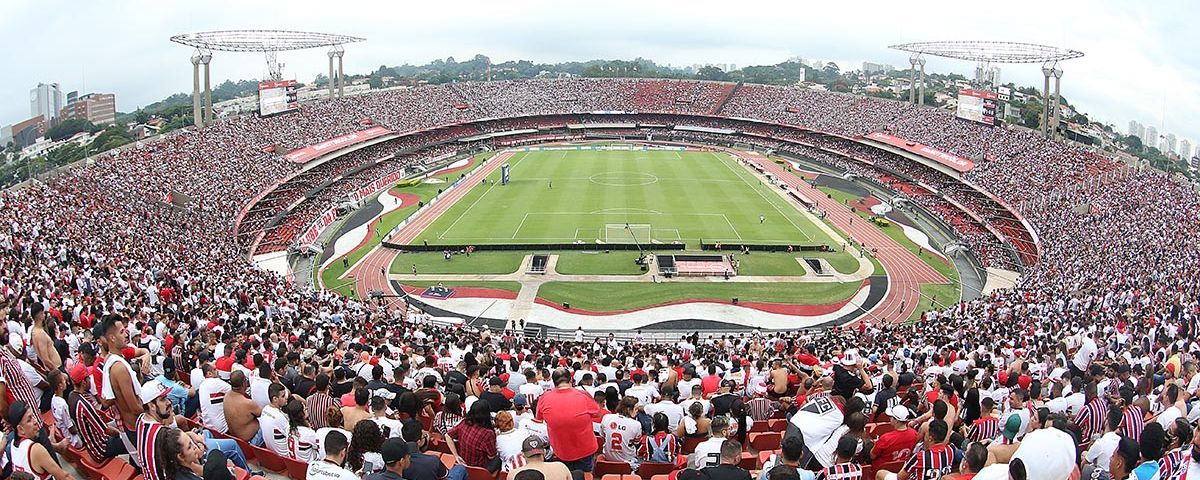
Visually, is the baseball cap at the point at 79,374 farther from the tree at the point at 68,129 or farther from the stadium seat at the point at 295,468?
the tree at the point at 68,129

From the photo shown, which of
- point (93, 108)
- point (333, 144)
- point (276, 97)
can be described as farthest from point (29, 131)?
point (333, 144)

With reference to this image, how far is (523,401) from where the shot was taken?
476 inches

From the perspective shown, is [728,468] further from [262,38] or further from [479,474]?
[262,38]

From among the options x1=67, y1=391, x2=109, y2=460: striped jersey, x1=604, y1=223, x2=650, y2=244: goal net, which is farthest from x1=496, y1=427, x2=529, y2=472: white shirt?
x1=604, y1=223, x2=650, y2=244: goal net

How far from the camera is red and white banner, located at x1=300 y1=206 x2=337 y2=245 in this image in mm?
47841

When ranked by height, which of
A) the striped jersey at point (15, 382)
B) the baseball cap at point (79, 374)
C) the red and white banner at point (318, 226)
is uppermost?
the striped jersey at point (15, 382)

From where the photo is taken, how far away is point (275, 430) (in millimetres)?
9422

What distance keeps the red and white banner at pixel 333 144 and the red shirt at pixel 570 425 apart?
59583 mm

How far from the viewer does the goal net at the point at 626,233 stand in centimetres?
4778

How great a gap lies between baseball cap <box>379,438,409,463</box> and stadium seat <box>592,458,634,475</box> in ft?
11.0

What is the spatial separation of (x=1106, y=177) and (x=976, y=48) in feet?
85.5

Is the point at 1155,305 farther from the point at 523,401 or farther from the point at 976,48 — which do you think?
the point at 976,48

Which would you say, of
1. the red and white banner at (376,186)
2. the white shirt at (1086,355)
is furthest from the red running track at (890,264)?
the red and white banner at (376,186)

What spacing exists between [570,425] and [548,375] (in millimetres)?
5674
